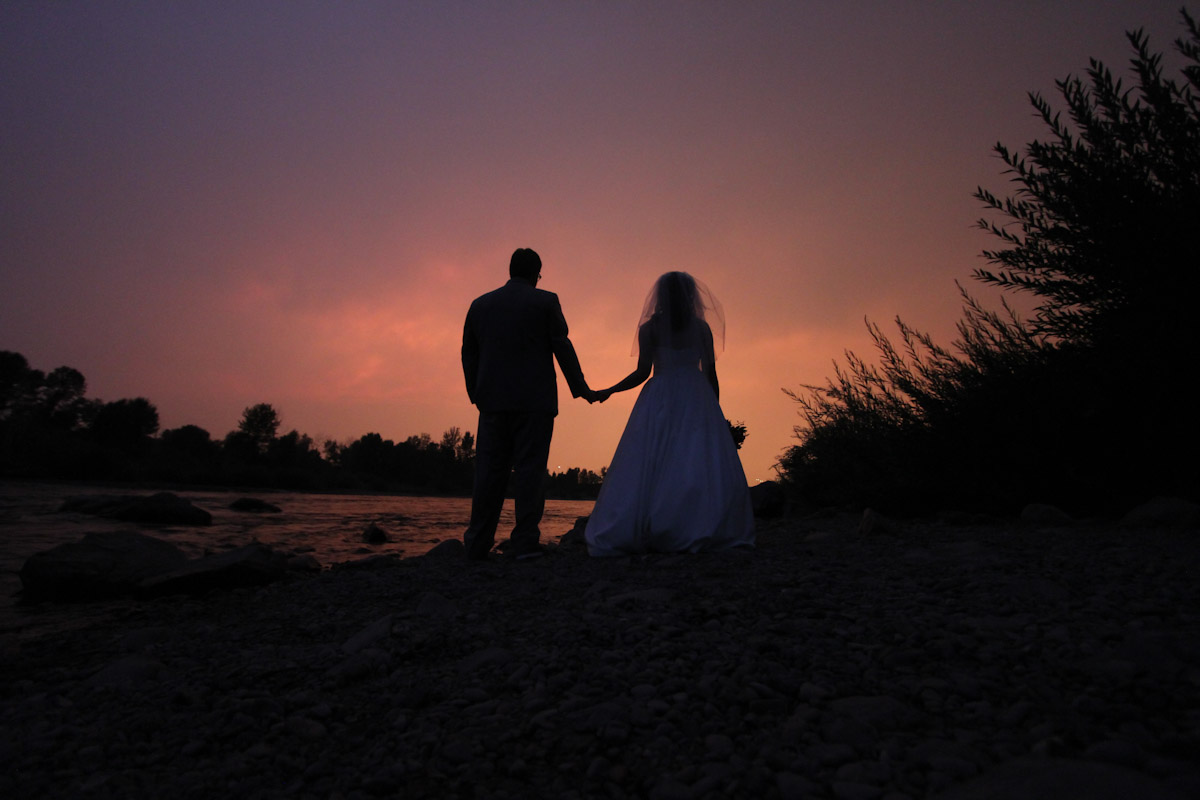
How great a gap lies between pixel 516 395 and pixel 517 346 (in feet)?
1.54

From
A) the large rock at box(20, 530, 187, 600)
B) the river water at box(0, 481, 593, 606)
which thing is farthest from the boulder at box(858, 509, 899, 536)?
the large rock at box(20, 530, 187, 600)

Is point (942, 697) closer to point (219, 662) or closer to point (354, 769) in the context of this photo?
point (354, 769)

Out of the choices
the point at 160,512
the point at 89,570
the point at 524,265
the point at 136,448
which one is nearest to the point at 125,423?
the point at 136,448

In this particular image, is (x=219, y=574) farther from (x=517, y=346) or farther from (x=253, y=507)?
(x=253, y=507)

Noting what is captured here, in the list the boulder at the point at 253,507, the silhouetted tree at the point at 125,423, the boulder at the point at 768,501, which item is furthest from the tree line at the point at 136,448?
the boulder at the point at 768,501

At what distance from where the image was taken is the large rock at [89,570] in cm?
574

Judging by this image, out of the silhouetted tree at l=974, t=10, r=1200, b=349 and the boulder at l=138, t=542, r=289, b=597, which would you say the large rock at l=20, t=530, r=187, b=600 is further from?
the silhouetted tree at l=974, t=10, r=1200, b=349

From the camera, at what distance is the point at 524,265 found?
6344 millimetres

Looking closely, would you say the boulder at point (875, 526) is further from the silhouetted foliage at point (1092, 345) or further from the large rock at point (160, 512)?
the large rock at point (160, 512)

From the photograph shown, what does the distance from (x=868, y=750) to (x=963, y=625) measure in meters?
1.12

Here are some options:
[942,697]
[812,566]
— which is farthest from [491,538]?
[942,697]

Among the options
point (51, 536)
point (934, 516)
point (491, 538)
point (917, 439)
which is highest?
point (917, 439)

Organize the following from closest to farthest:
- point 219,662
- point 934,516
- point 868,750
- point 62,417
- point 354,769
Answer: point 868,750
point 354,769
point 219,662
point 934,516
point 62,417

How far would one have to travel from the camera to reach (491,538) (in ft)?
21.0
